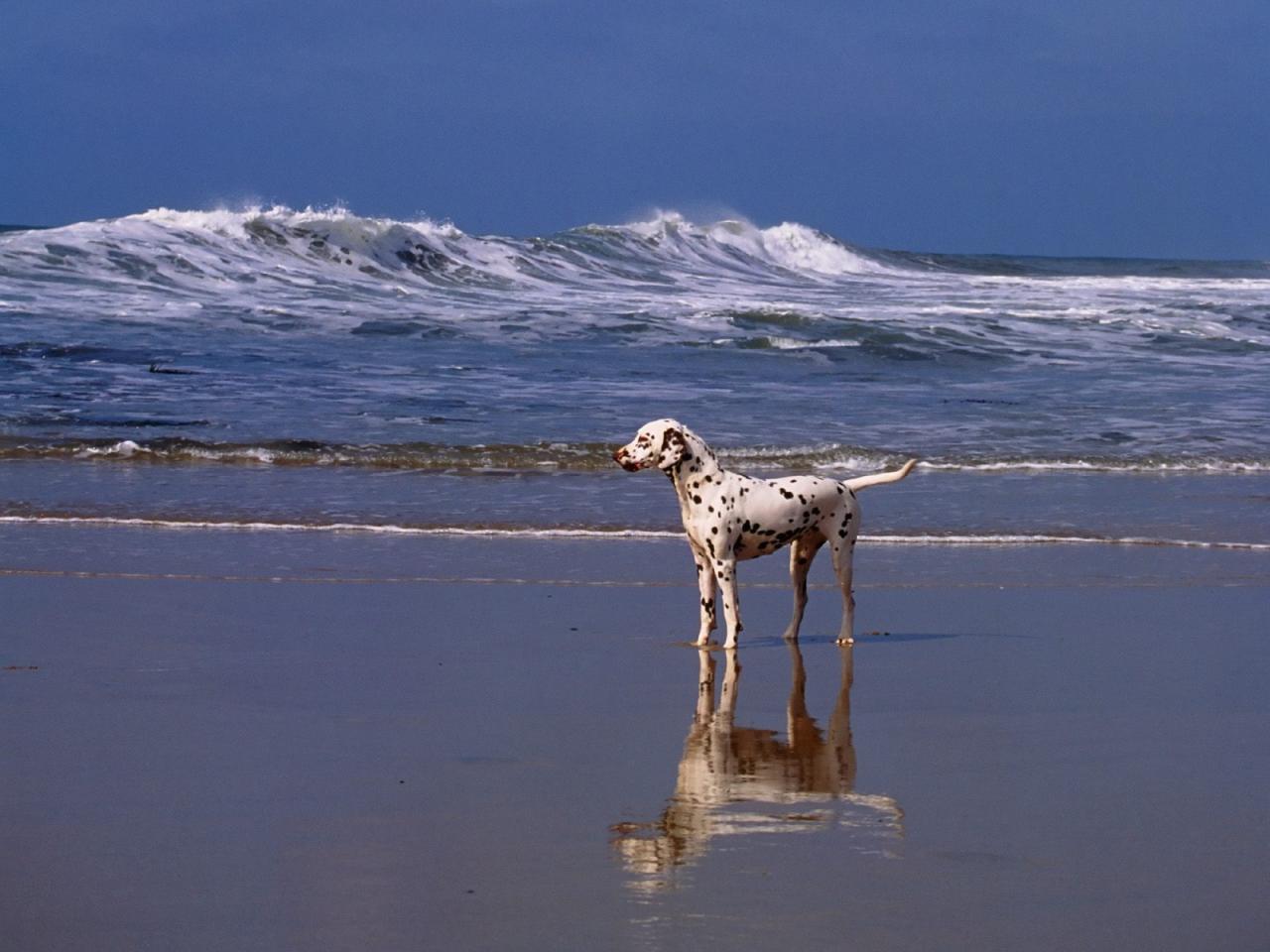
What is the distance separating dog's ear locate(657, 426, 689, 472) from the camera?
24.0 feet

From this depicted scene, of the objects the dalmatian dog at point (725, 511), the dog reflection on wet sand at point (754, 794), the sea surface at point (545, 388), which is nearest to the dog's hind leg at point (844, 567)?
the dalmatian dog at point (725, 511)

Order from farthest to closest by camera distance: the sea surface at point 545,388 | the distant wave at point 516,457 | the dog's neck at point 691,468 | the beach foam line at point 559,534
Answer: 1. the distant wave at point 516,457
2. the sea surface at point 545,388
3. the beach foam line at point 559,534
4. the dog's neck at point 691,468

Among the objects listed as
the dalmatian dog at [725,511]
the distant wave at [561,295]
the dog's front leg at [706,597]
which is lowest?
the dog's front leg at [706,597]

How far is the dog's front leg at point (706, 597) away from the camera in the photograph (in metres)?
7.30

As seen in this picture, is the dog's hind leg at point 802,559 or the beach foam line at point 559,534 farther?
the beach foam line at point 559,534

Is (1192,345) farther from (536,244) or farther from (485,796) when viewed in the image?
(485,796)

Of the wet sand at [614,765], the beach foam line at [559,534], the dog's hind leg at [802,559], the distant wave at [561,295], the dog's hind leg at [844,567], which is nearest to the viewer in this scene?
the wet sand at [614,765]

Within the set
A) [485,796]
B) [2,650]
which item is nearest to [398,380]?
[2,650]

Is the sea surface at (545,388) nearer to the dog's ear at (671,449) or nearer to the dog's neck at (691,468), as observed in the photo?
the dog's neck at (691,468)

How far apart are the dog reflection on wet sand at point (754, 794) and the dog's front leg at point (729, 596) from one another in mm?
863

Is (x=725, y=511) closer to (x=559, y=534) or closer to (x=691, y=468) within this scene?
(x=691, y=468)

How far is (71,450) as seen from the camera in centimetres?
1462

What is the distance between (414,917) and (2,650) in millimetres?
3664

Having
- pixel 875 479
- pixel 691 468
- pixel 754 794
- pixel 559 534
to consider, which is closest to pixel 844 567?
pixel 875 479
